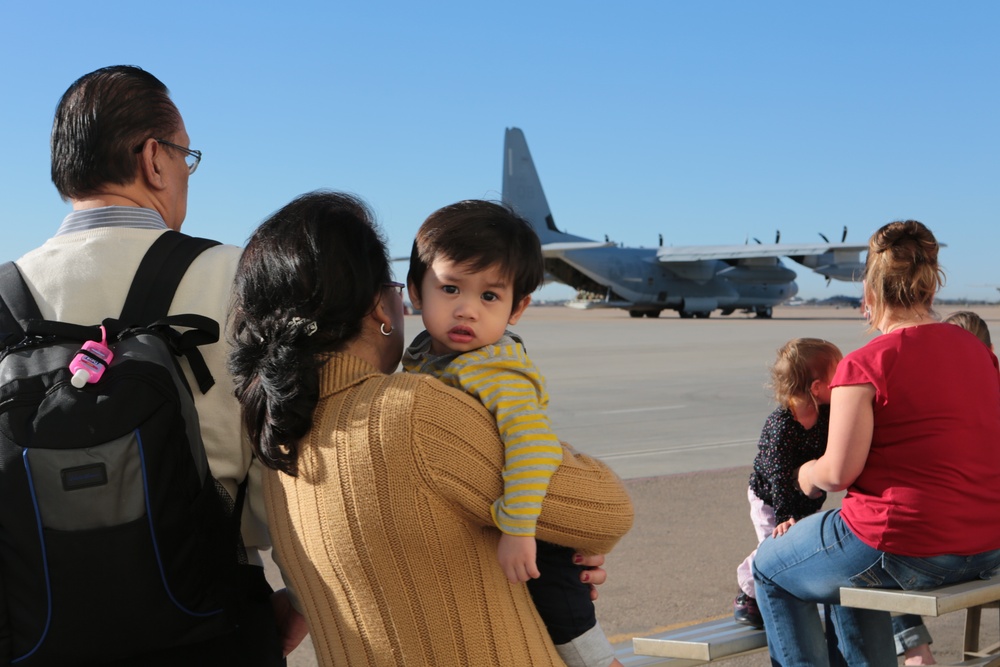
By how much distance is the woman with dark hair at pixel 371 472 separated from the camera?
1.73m

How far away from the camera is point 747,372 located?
16594 mm

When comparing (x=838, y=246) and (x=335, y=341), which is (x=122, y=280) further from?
(x=838, y=246)

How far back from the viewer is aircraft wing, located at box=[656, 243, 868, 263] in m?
42.2

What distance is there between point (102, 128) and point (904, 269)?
2.20m

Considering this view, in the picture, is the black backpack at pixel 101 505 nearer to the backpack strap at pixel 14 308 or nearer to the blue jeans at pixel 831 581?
the backpack strap at pixel 14 308

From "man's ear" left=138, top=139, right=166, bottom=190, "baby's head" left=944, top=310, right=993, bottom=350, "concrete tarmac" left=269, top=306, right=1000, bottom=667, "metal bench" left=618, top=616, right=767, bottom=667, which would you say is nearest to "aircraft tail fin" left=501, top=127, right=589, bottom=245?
"concrete tarmac" left=269, top=306, right=1000, bottom=667

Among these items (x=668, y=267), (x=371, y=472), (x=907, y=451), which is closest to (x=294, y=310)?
(x=371, y=472)

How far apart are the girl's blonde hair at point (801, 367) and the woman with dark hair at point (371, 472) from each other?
148 centimetres

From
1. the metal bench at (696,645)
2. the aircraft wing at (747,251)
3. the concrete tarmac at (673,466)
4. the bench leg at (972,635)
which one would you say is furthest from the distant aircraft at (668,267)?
the metal bench at (696,645)

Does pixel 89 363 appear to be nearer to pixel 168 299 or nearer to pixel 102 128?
pixel 168 299

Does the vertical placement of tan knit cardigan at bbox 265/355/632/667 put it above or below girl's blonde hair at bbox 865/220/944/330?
below

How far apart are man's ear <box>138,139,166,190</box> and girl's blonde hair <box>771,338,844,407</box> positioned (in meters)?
1.99

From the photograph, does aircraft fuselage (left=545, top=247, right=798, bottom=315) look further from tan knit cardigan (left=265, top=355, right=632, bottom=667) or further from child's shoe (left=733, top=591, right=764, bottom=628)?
tan knit cardigan (left=265, top=355, right=632, bottom=667)

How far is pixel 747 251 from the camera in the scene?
4397 cm
